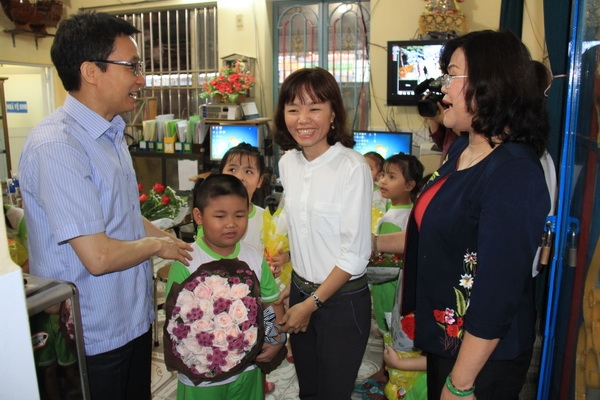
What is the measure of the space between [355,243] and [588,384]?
26.4 inches

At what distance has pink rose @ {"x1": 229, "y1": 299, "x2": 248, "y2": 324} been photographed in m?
1.47

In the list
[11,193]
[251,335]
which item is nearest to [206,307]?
[251,335]

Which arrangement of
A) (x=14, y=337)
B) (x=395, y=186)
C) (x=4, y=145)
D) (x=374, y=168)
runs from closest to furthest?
(x=14, y=337)
(x=395, y=186)
(x=374, y=168)
(x=4, y=145)

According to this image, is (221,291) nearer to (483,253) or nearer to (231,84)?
(483,253)

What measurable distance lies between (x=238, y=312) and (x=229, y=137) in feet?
12.9

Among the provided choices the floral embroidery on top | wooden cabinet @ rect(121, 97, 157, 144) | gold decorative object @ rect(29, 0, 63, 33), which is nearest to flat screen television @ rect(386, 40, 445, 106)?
wooden cabinet @ rect(121, 97, 157, 144)

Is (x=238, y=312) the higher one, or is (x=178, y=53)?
(x=178, y=53)

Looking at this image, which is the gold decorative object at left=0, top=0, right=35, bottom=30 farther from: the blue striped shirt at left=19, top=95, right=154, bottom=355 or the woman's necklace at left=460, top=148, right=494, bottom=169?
the woman's necklace at left=460, top=148, right=494, bottom=169

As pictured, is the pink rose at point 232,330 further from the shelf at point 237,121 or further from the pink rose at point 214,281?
the shelf at point 237,121

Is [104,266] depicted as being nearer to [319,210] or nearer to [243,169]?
[319,210]

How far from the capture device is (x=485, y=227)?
0.96 m

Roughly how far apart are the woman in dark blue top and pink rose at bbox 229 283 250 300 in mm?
551

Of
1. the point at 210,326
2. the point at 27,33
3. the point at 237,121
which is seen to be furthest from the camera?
the point at 27,33

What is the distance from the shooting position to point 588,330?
1.21 meters
